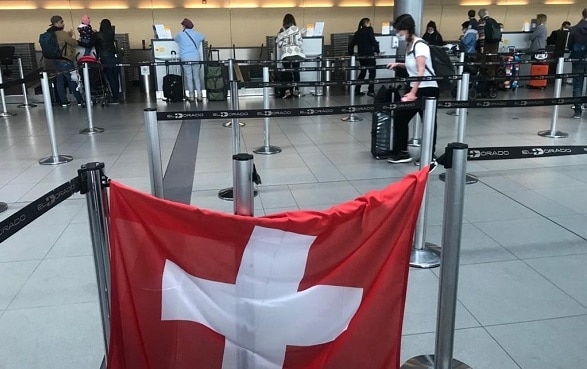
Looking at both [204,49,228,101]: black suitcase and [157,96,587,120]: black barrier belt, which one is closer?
[157,96,587,120]: black barrier belt

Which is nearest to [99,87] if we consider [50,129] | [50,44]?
[50,44]

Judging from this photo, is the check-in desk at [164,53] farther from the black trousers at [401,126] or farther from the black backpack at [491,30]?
the black trousers at [401,126]

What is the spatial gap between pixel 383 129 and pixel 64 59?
749 cm

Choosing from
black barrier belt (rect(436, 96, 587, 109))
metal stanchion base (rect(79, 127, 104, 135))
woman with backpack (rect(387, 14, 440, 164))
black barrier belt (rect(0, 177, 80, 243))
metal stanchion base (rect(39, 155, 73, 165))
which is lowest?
metal stanchion base (rect(39, 155, 73, 165))

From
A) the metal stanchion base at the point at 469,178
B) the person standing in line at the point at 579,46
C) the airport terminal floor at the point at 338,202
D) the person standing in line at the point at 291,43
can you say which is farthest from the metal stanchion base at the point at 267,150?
the person standing in line at the point at 579,46

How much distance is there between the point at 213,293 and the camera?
2.03 meters

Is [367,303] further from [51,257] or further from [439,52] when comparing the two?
[439,52]

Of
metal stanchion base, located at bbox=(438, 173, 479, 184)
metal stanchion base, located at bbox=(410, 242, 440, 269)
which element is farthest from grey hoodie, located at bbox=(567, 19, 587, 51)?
metal stanchion base, located at bbox=(410, 242, 440, 269)

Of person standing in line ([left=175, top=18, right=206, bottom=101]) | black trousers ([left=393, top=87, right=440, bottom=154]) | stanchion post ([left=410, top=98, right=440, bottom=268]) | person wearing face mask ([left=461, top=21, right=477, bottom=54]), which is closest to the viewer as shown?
stanchion post ([left=410, top=98, right=440, bottom=268])

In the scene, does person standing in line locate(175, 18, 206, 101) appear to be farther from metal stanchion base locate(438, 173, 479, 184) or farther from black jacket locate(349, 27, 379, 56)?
metal stanchion base locate(438, 173, 479, 184)

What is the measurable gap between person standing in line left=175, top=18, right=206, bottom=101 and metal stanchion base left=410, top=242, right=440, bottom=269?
8583 mm

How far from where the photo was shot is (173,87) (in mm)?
11547

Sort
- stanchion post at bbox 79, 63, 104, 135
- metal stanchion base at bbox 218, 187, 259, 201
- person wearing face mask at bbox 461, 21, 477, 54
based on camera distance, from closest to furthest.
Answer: metal stanchion base at bbox 218, 187, 259, 201, stanchion post at bbox 79, 63, 104, 135, person wearing face mask at bbox 461, 21, 477, 54

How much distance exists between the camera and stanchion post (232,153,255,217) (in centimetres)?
212
